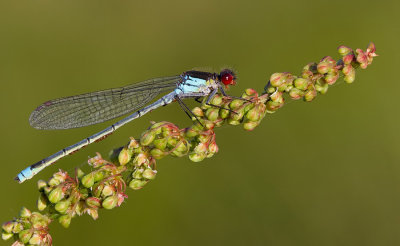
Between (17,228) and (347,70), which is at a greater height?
(17,228)

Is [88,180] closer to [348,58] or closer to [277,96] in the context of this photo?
[277,96]

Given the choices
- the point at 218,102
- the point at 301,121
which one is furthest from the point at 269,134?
the point at 218,102

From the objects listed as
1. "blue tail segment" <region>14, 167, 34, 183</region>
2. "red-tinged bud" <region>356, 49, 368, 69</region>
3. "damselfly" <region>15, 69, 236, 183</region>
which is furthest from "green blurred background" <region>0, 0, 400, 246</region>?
"red-tinged bud" <region>356, 49, 368, 69</region>

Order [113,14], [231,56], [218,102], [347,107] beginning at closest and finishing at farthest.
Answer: [218,102]
[347,107]
[231,56]
[113,14]

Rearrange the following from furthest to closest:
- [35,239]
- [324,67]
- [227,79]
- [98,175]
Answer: [227,79] → [324,67] → [98,175] → [35,239]

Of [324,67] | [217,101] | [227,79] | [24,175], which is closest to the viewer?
[324,67]

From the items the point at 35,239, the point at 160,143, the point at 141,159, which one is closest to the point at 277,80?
the point at 160,143

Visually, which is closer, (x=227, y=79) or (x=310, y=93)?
(x=310, y=93)

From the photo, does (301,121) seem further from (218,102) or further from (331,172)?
(218,102)
